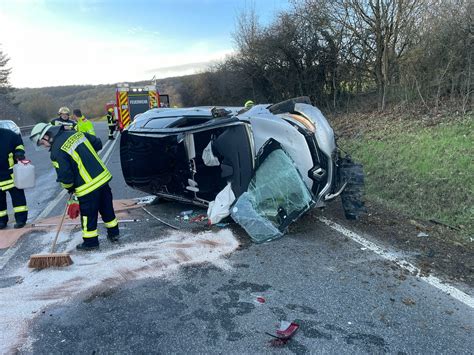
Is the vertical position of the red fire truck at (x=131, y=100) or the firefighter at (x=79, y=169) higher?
the red fire truck at (x=131, y=100)

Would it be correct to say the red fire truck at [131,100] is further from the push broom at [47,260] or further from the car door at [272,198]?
the push broom at [47,260]

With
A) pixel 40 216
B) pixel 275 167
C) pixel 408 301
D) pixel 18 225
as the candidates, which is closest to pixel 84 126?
pixel 40 216

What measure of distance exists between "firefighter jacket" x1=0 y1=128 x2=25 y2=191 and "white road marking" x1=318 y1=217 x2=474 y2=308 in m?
4.21

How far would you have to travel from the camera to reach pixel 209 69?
1249 inches

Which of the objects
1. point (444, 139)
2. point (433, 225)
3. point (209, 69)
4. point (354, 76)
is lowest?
point (433, 225)

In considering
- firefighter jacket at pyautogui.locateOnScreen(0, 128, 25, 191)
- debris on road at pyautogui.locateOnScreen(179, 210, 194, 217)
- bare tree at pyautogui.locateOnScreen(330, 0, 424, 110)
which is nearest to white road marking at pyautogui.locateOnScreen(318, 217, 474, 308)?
debris on road at pyautogui.locateOnScreen(179, 210, 194, 217)

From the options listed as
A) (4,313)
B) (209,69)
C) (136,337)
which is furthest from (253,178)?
(209,69)

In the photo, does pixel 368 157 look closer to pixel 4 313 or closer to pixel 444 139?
pixel 444 139

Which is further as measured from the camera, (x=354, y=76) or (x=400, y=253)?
(x=354, y=76)

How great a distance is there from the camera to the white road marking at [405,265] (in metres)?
3.13

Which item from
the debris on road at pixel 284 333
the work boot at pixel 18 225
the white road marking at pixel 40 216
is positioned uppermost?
the work boot at pixel 18 225

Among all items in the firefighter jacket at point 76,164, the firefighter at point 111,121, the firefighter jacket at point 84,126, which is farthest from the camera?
the firefighter at point 111,121

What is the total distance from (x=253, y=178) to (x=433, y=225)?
7.32 feet

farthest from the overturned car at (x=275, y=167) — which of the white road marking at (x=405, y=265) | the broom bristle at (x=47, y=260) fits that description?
the broom bristle at (x=47, y=260)
